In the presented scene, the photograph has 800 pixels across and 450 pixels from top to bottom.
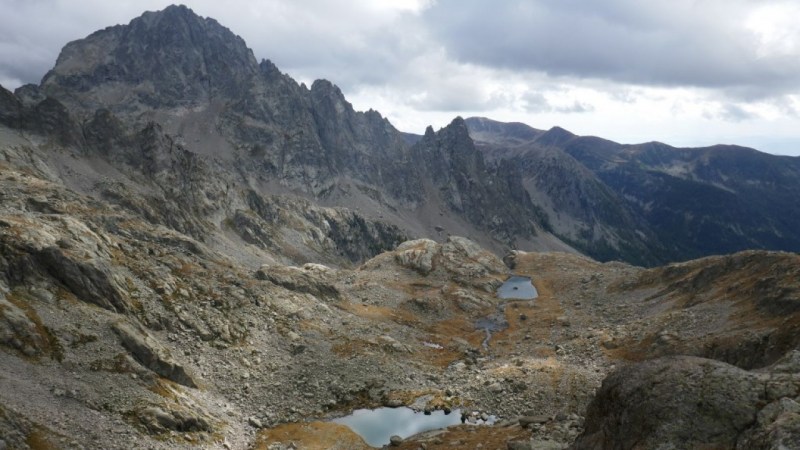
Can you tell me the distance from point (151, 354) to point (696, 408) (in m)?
45.1

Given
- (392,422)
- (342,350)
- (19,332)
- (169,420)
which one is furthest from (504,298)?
(19,332)

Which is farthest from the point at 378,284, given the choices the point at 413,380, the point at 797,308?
the point at 797,308

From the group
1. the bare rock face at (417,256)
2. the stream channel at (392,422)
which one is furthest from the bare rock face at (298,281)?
the bare rock face at (417,256)

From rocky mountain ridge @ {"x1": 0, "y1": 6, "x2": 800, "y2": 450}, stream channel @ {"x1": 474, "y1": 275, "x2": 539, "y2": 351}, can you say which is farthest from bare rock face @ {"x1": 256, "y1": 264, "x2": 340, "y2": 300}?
stream channel @ {"x1": 474, "y1": 275, "x2": 539, "y2": 351}

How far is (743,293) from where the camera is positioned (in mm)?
75125

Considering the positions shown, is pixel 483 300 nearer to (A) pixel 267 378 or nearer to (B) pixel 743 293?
(B) pixel 743 293

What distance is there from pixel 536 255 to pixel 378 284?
8341cm

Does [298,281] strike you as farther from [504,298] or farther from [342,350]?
[504,298]

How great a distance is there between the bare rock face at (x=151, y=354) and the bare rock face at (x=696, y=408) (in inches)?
1497

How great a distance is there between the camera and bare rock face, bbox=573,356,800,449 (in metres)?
25.0

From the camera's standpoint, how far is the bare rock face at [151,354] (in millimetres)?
49469

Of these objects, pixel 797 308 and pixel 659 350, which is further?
pixel 659 350

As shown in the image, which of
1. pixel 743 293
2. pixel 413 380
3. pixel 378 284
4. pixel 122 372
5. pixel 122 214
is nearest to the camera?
pixel 122 372

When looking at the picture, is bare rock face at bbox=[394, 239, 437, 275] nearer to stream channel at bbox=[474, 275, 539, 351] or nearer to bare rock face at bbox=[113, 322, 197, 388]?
stream channel at bbox=[474, 275, 539, 351]
